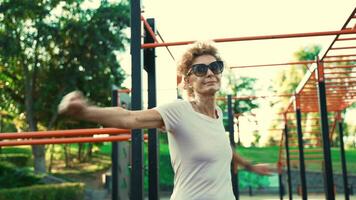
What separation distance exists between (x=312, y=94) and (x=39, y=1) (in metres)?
12.6

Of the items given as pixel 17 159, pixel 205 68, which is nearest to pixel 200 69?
pixel 205 68

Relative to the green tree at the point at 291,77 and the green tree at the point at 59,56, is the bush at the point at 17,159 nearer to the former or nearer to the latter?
the green tree at the point at 59,56

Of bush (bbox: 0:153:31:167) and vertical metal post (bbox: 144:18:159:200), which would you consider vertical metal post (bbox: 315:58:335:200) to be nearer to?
vertical metal post (bbox: 144:18:159:200)

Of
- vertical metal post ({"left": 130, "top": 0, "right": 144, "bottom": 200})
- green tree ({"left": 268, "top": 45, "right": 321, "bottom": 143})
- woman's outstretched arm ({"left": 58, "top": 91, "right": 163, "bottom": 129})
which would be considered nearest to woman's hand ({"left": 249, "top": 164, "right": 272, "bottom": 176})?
woman's outstretched arm ({"left": 58, "top": 91, "right": 163, "bottom": 129})

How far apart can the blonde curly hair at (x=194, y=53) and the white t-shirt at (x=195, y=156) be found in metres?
0.26

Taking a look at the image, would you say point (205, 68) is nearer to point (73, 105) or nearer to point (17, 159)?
point (73, 105)

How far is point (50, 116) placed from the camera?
758 inches

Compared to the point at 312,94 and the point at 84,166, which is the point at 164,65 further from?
the point at 84,166

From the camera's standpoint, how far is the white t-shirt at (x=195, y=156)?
1666mm

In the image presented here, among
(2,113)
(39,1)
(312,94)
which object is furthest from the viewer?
(2,113)

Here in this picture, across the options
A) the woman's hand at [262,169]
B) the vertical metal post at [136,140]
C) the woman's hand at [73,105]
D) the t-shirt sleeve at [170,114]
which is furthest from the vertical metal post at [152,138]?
A: the woman's hand at [73,105]

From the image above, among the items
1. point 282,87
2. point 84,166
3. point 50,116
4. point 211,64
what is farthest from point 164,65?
point 282,87

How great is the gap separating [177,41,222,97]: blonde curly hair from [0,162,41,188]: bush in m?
13.3

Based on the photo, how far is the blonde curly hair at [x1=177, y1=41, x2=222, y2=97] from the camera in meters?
1.97
